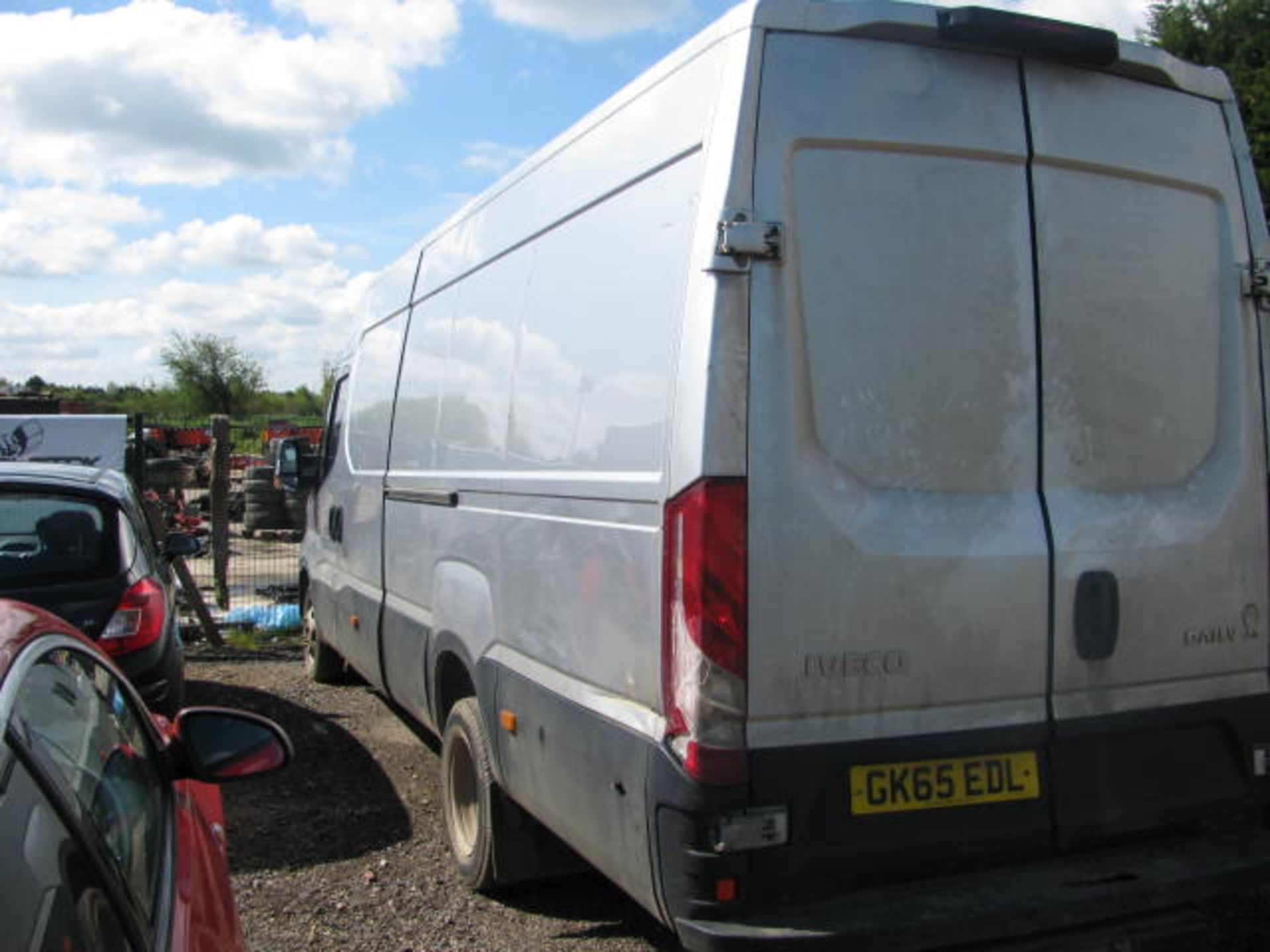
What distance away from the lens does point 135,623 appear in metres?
5.24

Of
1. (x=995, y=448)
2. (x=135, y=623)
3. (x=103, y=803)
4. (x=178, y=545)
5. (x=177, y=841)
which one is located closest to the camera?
(x=103, y=803)

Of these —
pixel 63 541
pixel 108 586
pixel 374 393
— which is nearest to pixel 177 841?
pixel 108 586

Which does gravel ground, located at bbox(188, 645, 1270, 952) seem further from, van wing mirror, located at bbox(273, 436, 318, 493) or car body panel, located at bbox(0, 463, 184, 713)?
van wing mirror, located at bbox(273, 436, 318, 493)

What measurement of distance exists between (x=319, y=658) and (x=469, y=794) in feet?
12.9

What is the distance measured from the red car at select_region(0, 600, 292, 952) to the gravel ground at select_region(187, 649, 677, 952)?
4.51 feet

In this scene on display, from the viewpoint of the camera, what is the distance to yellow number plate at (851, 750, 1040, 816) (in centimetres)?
282

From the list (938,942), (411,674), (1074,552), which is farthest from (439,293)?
(938,942)

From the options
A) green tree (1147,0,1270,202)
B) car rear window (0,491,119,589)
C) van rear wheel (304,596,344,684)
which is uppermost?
green tree (1147,0,1270,202)

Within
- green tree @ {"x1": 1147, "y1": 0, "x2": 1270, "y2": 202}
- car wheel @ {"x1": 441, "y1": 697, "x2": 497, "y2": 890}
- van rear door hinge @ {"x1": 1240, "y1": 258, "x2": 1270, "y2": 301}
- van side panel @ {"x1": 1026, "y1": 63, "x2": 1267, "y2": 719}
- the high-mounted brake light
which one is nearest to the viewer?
the high-mounted brake light

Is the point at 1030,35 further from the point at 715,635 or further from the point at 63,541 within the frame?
the point at 63,541

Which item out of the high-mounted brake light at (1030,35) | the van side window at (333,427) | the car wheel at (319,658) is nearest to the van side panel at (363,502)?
the van side window at (333,427)

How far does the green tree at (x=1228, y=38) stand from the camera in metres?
20.8

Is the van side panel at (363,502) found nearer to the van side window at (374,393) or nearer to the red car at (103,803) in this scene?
the van side window at (374,393)

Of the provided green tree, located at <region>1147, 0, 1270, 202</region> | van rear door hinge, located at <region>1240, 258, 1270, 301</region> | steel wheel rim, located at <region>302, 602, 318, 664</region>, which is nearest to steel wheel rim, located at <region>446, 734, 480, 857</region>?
van rear door hinge, located at <region>1240, 258, 1270, 301</region>
